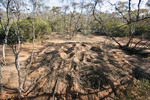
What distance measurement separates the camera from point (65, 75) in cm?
235

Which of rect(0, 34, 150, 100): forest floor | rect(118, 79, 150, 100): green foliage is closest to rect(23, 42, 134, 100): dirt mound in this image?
rect(0, 34, 150, 100): forest floor

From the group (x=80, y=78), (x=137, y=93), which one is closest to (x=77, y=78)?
(x=80, y=78)

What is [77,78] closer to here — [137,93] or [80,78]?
[80,78]

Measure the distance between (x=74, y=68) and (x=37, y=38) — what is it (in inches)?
187

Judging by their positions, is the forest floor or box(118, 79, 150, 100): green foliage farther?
the forest floor

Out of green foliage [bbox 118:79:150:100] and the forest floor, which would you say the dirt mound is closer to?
the forest floor

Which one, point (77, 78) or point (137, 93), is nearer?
point (137, 93)

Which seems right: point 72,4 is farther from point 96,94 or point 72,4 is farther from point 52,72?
point 96,94

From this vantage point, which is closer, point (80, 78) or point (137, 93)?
point (137, 93)

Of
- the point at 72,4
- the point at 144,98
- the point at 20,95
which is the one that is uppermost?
the point at 72,4

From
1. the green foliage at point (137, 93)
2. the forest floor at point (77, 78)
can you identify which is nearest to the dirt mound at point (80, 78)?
the forest floor at point (77, 78)

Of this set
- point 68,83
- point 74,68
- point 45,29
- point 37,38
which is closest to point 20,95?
point 68,83

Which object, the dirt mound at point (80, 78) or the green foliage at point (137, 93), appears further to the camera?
the dirt mound at point (80, 78)

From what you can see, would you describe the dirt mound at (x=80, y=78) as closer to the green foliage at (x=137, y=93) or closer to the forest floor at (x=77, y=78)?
the forest floor at (x=77, y=78)
